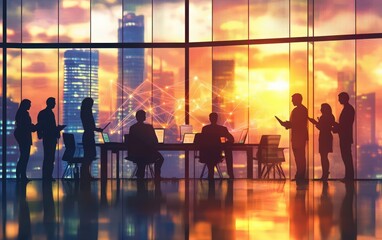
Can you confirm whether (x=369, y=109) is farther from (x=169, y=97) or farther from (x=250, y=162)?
(x=169, y=97)

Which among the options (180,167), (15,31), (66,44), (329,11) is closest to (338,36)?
(329,11)

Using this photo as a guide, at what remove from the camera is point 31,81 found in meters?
19.0

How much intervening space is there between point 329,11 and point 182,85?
368 cm

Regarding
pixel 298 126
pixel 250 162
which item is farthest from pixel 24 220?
pixel 250 162

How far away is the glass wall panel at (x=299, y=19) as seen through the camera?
17.9m

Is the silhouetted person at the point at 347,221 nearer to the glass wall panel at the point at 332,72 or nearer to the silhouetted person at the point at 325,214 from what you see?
the silhouetted person at the point at 325,214

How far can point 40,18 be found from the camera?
1930 cm

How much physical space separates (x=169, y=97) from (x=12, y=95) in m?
3.60

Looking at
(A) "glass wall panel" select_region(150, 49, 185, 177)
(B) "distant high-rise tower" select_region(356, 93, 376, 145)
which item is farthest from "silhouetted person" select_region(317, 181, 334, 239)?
(A) "glass wall panel" select_region(150, 49, 185, 177)

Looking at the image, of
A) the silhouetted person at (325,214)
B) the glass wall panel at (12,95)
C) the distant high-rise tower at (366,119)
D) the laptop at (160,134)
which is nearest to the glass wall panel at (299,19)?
the distant high-rise tower at (366,119)

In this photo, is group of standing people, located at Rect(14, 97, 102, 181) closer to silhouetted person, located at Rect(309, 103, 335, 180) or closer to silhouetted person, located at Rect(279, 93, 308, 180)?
silhouetted person, located at Rect(279, 93, 308, 180)

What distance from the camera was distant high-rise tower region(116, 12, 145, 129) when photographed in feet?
61.9

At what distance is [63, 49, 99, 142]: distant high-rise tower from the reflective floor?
324 inches

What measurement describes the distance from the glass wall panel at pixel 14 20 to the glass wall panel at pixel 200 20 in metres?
4.00
